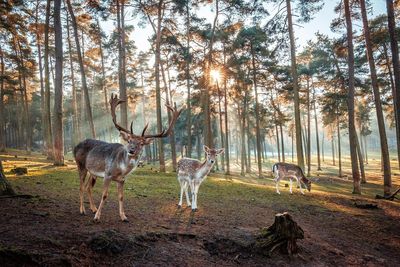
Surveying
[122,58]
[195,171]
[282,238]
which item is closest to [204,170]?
[195,171]

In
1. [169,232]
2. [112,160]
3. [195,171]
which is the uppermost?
[112,160]

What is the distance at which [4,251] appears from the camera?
4449 mm

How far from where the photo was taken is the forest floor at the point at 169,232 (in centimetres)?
520

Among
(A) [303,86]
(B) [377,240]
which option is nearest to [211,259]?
(B) [377,240]

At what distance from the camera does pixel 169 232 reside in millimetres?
7129

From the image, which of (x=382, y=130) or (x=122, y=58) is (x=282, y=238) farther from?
(x=122, y=58)

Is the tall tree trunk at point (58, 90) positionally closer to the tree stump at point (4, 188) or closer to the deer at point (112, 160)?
the tree stump at point (4, 188)

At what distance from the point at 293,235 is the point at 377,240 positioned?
14.3 ft

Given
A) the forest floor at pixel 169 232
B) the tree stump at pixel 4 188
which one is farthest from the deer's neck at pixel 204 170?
the tree stump at pixel 4 188

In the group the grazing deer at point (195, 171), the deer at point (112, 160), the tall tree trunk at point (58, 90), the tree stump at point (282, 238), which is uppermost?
the tall tree trunk at point (58, 90)

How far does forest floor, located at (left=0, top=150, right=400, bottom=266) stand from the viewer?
5.20m

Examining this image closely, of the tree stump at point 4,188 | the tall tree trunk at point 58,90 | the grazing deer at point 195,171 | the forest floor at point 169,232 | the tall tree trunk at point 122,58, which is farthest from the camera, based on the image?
the tall tree trunk at point 122,58

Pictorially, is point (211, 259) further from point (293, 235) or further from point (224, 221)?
point (224, 221)

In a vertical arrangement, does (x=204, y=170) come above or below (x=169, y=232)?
above
